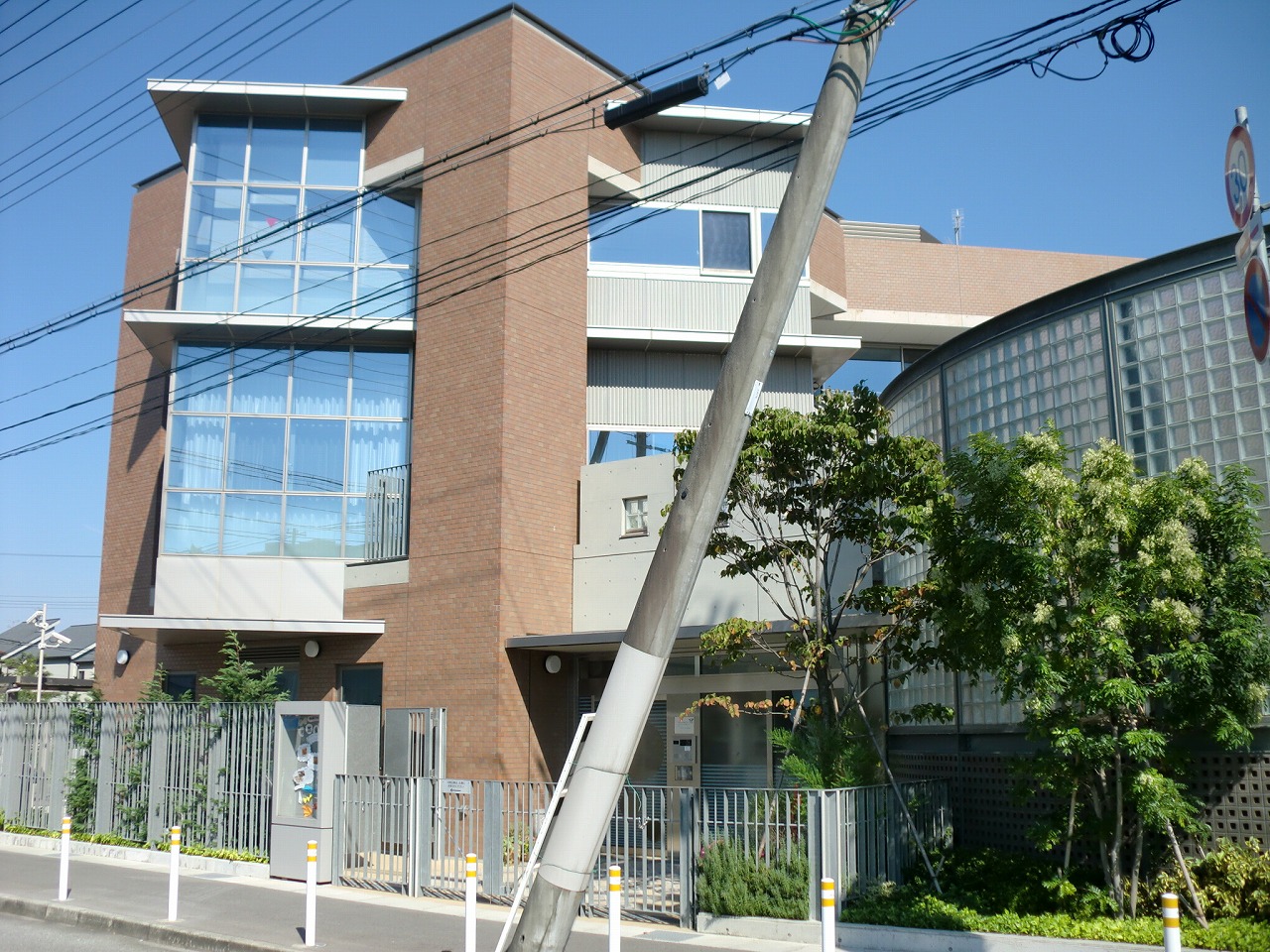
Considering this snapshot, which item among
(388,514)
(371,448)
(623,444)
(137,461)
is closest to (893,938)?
(623,444)

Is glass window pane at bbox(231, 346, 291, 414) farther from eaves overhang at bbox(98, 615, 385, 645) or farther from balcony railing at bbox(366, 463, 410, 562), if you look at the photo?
eaves overhang at bbox(98, 615, 385, 645)

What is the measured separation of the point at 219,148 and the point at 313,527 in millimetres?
7356

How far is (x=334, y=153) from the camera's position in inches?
896

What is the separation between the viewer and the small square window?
19.5 metres

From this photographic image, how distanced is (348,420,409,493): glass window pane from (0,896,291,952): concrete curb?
354 inches

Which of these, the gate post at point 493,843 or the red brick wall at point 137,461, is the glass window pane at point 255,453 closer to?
the red brick wall at point 137,461

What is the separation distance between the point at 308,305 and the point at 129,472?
735cm

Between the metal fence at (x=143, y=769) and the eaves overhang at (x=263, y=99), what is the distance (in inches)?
427

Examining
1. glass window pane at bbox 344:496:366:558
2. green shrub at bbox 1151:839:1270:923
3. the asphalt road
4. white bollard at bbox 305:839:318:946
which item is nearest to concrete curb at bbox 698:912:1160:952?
green shrub at bbox 1151:839:1270:923

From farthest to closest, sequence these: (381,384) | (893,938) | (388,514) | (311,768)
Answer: (381,384), (388,514), (311,768), (893,938)

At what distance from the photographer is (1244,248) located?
826cm

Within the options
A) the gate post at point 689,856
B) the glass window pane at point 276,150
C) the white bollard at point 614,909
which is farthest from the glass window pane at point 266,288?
the white bollard at point 614,909

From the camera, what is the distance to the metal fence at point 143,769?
1739 cm

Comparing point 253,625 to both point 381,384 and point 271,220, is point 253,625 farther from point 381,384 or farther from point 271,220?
point 271,220
